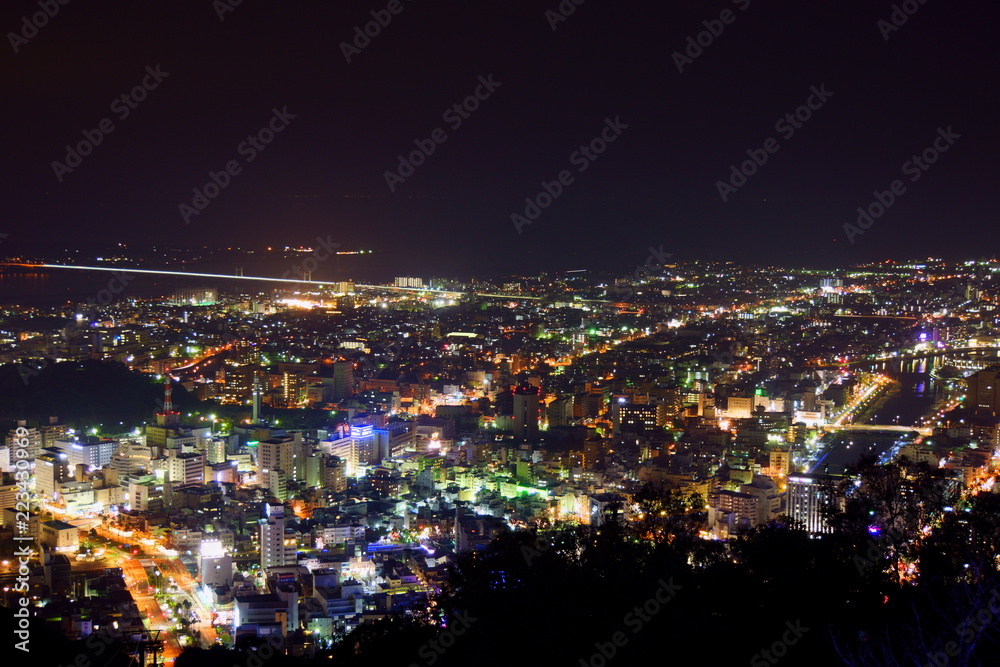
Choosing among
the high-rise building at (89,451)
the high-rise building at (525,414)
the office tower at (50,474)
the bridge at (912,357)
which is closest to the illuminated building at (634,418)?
the high-rise building at (525,414)

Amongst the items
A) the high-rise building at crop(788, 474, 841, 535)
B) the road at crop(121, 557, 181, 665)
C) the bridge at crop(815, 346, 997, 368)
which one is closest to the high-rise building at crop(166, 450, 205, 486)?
the road at crop(121, 557, 181, 665)

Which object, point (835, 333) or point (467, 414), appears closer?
point (467, 414)

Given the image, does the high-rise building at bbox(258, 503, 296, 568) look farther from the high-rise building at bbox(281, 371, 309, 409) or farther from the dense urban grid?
the high-rise building at bbox(281, 371, 309, 409)

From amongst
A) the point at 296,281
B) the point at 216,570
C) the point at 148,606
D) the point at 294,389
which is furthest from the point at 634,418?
the point at 296,281

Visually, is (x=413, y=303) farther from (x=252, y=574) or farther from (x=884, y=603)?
(x=884, y=603)

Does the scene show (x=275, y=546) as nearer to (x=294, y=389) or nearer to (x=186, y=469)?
(x=186, y=469)

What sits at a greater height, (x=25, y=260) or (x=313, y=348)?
(x=25, y=260)

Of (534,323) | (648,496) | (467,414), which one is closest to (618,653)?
(648,496)
